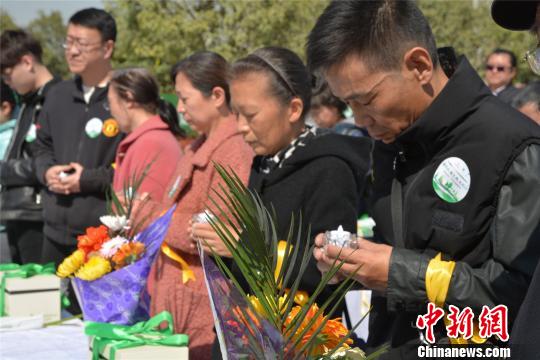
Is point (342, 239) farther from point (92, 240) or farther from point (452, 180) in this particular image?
point (92, 240)

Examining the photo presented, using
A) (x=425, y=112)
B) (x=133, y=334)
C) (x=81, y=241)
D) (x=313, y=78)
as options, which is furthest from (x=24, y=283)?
(x=425, y=112)

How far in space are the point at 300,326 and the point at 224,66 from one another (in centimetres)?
207

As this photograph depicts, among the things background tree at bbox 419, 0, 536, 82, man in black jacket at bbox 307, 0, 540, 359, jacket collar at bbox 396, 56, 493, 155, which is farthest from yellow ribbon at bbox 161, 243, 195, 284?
background tree at bbox 419, 0, 536, 82

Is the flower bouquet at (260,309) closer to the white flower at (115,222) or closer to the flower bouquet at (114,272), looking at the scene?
the flower bouquet at (114,272)

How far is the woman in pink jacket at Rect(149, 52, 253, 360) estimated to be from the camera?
284 cm

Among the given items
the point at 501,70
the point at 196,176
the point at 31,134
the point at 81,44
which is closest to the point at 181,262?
the point at 196,176

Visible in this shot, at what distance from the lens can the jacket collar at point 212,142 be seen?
9.71 feet

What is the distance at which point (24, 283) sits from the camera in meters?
3.10

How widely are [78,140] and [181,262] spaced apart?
1.53m

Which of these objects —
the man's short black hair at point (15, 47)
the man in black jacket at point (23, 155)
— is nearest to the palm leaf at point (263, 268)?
the man in black jacket at point (23, 155)

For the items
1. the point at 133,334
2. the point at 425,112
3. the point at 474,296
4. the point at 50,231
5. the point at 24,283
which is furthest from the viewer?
the point at 50,231

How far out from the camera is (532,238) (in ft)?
5.18

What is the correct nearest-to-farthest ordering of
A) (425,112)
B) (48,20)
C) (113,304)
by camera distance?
(425,112) → (113,304) → (48,20)

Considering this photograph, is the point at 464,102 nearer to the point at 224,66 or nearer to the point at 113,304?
the point at 113,304
